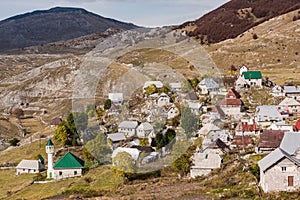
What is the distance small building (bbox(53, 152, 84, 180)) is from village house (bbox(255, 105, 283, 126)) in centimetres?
2107

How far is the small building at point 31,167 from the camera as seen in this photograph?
50.0 m

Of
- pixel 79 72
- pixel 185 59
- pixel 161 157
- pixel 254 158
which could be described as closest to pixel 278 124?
pixel 254 158

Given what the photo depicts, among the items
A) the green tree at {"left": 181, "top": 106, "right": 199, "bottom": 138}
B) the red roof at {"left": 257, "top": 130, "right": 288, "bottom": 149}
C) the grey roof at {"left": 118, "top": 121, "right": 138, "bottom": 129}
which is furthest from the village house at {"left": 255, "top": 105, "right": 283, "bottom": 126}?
the grey roof at {"left": 118, "top": 121, "right": 138, "bottom": 129}

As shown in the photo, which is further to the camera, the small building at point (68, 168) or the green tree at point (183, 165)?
the small building at point (68, 168)

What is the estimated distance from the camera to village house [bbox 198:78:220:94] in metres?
65.9

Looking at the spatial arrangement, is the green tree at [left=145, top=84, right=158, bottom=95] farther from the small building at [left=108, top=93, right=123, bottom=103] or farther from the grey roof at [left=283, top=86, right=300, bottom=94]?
the grey roof at [left=283, top=86, right=300, bottom=94]

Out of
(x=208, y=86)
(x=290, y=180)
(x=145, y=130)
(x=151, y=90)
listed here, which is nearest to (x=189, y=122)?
(x=145, y=130)

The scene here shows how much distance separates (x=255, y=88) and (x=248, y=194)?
131 feet

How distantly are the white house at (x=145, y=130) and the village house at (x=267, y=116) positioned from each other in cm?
1304

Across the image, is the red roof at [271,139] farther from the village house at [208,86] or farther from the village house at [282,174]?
the village house at [208,86]

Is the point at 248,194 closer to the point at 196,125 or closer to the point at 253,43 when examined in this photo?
the point at 196,125

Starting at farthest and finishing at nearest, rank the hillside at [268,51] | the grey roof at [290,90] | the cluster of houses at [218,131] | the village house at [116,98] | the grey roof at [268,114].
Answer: the hillside at [268,51] < the village house at [116,98] < the grey roof at [290,90] < the grey roof at [268,114] < the cluster of houses at [218,131]

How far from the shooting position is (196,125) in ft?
165

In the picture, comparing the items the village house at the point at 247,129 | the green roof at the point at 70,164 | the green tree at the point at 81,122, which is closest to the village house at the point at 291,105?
the village house at the point at 247,129
